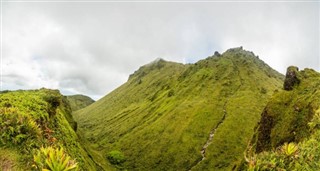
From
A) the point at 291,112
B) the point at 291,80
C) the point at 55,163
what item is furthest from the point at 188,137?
the point at 55,163

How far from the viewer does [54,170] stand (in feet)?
38.8

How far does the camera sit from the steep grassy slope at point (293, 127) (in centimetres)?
1551

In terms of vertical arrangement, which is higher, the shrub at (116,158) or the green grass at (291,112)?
the shrub at (116,158)

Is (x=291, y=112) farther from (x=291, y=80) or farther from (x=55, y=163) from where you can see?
(x=55, y=163)

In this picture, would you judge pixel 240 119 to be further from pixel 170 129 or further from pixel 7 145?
pixel 7 145

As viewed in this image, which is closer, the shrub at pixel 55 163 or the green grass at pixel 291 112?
the shrub at pixel 55 163

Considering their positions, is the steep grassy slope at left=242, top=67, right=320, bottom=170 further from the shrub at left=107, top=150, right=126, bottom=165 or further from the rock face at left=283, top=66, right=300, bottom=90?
the shrub at left=107, top=150, right=126, bottom=165

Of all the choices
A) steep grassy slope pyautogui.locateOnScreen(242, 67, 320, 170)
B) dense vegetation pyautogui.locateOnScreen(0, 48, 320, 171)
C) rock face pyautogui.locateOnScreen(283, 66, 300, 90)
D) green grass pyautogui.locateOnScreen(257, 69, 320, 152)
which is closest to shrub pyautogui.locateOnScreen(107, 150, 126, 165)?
dense vegetation pyautogui.locateOnScreen(0, 48, 320, 171)

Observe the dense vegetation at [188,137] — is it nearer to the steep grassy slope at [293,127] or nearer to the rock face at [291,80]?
the steep grassy slope at [293,127]

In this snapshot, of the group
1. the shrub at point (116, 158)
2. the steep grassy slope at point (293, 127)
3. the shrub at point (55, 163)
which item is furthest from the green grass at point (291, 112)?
the shrub at point (116, 158)

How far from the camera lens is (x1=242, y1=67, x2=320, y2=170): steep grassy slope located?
15.5 metres

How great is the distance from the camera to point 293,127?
56969 mm

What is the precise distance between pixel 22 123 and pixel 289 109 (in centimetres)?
6090

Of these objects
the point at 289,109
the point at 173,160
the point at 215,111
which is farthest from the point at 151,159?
the point at 289,109
